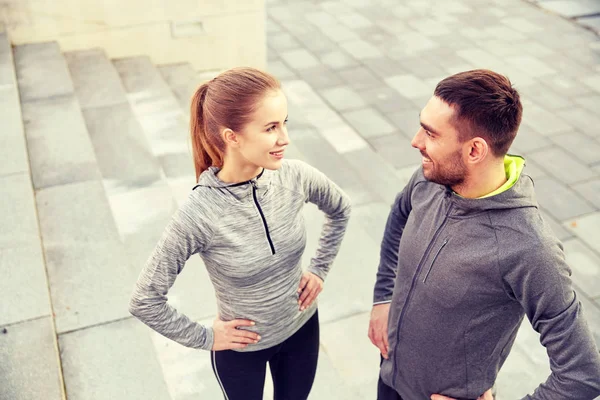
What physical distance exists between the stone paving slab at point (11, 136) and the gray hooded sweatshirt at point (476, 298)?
2.87 m

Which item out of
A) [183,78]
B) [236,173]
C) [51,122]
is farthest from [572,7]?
[236,173]

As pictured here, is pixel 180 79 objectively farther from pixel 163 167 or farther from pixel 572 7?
pixel 572 7

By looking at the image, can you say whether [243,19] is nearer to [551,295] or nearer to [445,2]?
[445,2]

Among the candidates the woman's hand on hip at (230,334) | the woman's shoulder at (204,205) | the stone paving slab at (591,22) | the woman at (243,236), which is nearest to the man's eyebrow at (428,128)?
the woman at (243,236)

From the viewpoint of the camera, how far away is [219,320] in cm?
226

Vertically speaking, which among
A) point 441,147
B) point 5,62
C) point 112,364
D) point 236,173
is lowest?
point 112,364

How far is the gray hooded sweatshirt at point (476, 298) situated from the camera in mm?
1771

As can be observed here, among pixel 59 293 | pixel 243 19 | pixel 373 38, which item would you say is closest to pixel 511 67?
pixel 373 38

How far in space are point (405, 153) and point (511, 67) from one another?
2.65 meters

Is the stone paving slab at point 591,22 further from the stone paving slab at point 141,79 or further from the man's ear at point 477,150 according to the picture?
the man's ear at point 477,150

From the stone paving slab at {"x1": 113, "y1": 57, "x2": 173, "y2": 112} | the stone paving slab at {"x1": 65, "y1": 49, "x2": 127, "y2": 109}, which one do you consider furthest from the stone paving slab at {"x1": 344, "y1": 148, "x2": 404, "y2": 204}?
the stone paving slab at {"x1": 65, "y1": 49, "x2": 127, "y2": 109}

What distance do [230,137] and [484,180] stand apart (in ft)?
2.78

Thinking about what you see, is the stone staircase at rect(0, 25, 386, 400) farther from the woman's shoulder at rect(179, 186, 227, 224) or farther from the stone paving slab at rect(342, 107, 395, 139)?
the woman's shoulder at rect(179, 186, 227, 224)

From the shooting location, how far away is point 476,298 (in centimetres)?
192
